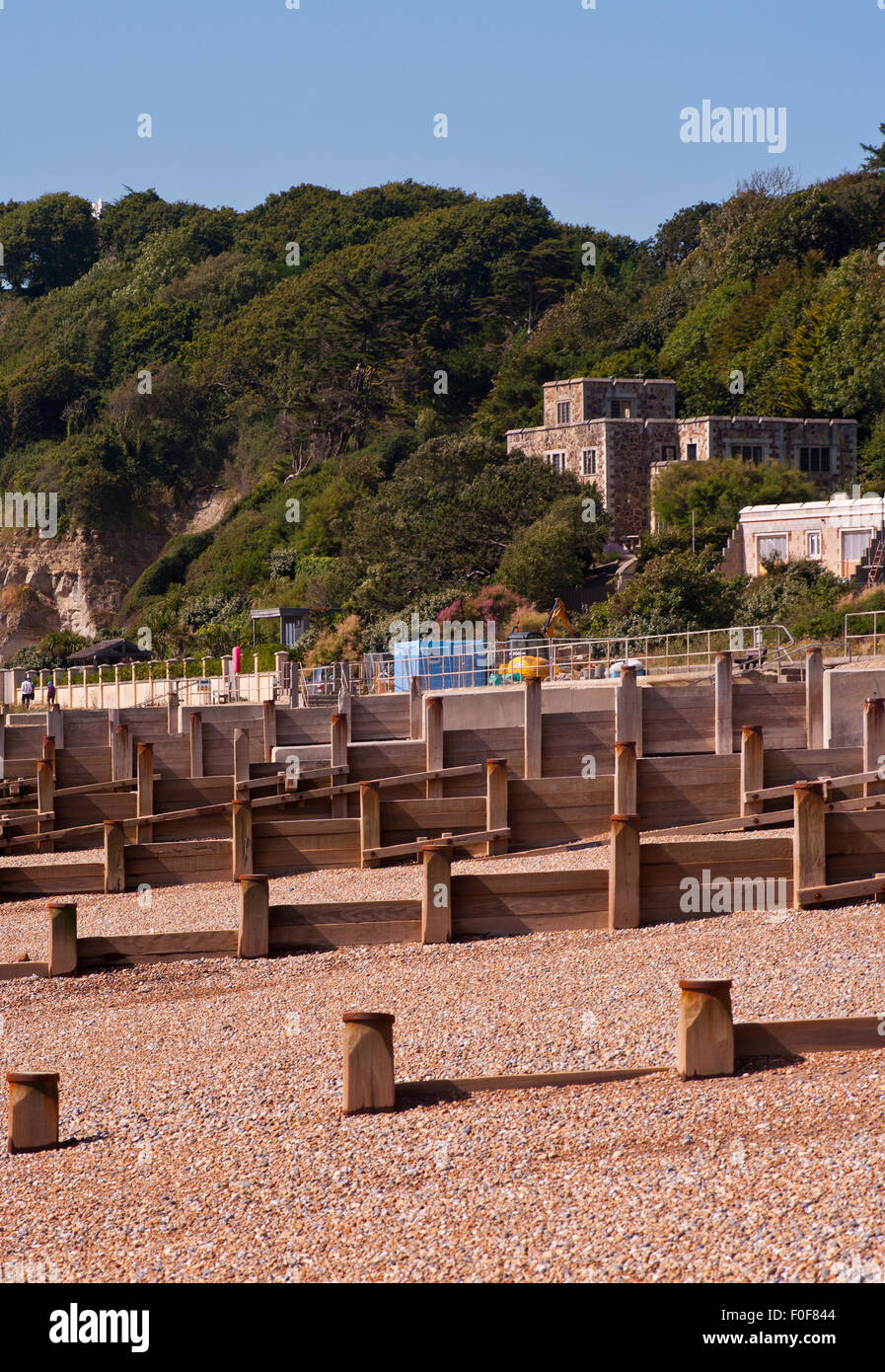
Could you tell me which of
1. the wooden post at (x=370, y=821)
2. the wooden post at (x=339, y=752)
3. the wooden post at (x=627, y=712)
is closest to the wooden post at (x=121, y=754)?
the wooden post at (x=339, y=752)

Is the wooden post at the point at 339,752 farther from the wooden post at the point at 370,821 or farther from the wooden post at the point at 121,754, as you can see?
the wooden post at the point at 370,821

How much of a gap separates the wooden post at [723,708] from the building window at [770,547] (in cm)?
3623

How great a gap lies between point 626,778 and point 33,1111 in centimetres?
868

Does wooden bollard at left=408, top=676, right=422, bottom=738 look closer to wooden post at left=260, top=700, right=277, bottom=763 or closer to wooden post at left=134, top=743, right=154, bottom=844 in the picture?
wooden post at left=260, top=700, right=277, bottom=763

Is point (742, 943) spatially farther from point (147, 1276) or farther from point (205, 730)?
point (205, 730)

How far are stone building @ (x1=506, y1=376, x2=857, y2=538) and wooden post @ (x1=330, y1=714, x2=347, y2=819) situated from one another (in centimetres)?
4942

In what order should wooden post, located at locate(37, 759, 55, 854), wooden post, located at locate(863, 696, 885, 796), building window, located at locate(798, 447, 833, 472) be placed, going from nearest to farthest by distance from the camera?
wooden post, located at locate(863, 696, 885, 796)
wooden post, located at locate(37, 759, 55, 854)
building window, located at locate(798, 447, 833, 472)

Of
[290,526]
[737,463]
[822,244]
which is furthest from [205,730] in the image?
[822,244]

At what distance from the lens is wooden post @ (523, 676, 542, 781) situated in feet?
66.1

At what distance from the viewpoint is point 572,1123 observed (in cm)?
795

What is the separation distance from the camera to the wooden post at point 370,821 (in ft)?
54.2

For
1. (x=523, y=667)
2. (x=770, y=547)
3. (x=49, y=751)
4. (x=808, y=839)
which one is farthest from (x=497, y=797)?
(x=770, y=547)

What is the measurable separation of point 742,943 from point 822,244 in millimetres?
82040

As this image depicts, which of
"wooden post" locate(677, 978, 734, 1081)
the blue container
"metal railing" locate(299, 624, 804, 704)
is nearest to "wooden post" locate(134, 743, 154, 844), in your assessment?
"metal railing" locate(299, 624, 804, 704)
